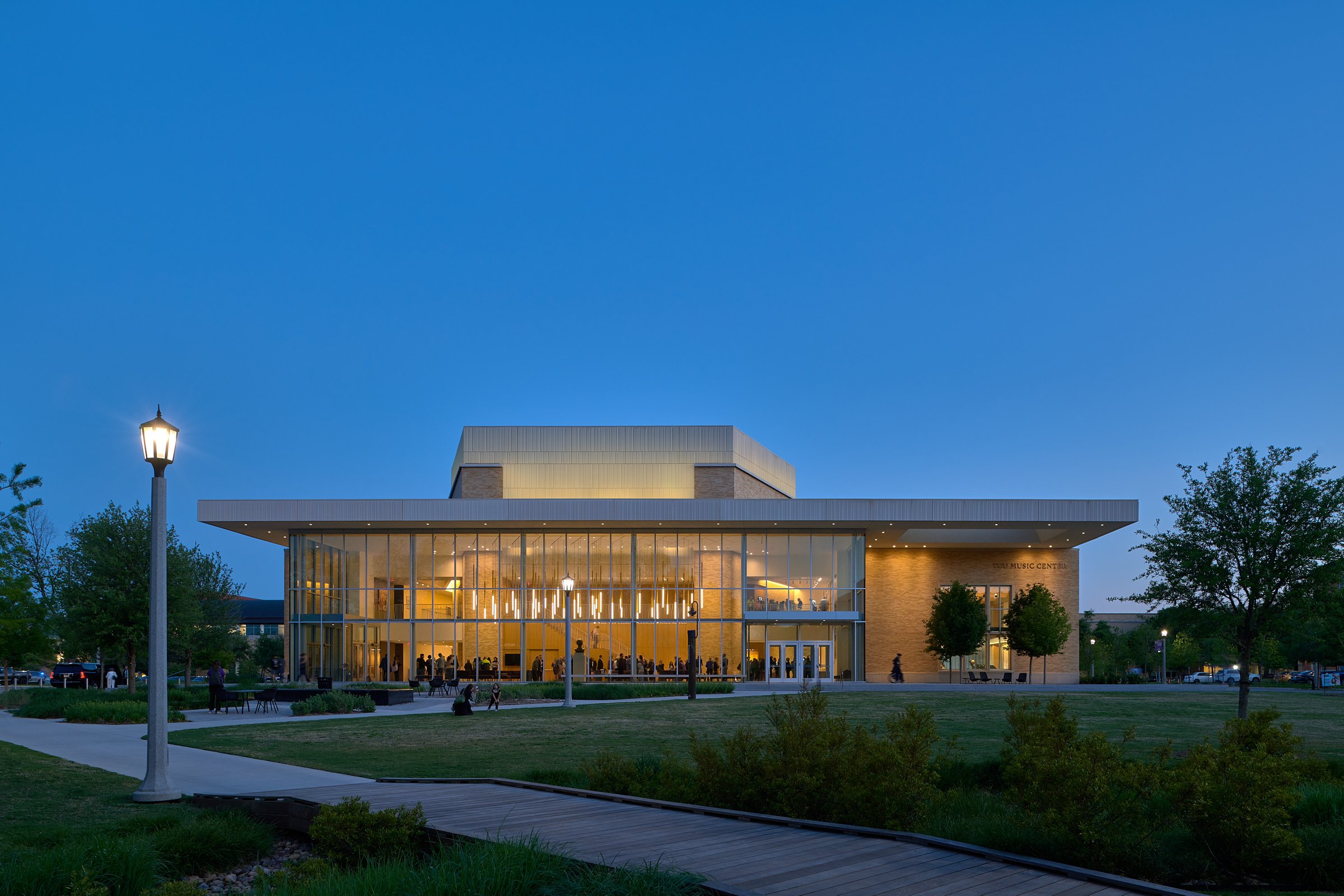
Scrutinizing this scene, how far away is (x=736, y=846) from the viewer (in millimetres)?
8156

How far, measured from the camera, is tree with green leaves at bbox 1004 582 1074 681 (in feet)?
170

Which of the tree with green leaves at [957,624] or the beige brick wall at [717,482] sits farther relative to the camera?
the beige brick wall at [717,482]

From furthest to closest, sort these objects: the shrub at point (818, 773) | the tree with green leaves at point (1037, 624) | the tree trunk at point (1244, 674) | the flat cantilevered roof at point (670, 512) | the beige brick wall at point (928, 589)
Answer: the beige brick wall at point (928, 589) < the tree with green leaves at point (1037, 624) < the flat cantilevered roof at point (670, 512) < the tree trunk at point (1244, 674) < the shrub at point (818, 773)

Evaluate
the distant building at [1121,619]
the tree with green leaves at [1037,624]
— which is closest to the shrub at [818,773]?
the tree with green leaves at [1037,624]

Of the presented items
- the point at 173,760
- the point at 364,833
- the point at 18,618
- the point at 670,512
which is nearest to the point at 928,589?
the point at 670,512

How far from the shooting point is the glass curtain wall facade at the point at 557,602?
5072 centimetres

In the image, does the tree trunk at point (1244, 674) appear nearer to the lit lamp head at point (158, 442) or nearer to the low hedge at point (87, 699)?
the lit lamp head at point (158, 442)

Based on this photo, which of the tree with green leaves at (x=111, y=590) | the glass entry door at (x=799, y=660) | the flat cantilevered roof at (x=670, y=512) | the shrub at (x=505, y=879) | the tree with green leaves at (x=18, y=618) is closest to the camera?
the shrub at (x=505, y=879)

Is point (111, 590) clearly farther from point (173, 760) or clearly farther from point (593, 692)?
point (173, 760)

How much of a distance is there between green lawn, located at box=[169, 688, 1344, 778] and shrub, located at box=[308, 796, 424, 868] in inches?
181

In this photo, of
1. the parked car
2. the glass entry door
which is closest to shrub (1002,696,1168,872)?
the glass entry door

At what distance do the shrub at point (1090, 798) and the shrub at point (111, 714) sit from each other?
76.0 ft

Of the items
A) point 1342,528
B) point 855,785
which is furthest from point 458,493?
point 855,785

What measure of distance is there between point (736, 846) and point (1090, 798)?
2.83 meters
